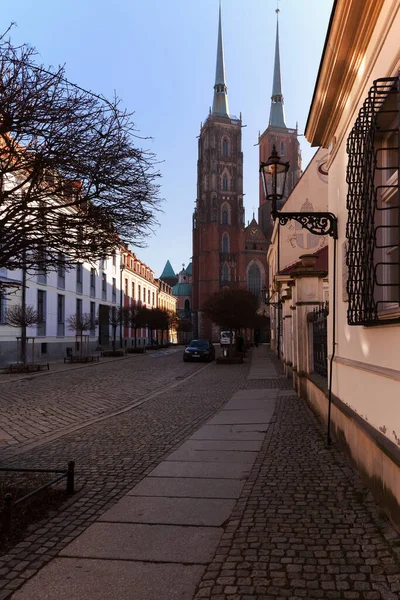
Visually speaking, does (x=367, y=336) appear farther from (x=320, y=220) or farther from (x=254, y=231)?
(x=254, y=231)

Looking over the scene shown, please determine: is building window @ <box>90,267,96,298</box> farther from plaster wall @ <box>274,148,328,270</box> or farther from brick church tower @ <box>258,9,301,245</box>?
brick church tower @ <box>258,9,301,245</box>

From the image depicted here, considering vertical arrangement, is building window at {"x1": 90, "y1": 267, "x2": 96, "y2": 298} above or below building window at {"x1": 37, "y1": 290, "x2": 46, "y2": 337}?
above

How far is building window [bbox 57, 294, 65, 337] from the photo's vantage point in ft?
108

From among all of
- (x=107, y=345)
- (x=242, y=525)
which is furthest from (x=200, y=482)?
(x=107, y=345)

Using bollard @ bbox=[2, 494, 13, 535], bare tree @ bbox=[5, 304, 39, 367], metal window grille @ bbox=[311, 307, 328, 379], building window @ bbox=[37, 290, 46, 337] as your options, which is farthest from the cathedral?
bollard @ bbox=[2, 494, 13, 535]

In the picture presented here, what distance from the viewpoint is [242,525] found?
13.5 ft

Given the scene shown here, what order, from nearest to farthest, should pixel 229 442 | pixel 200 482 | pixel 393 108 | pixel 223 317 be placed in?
pixel 393 108
pixel 200 482
pixel 229 442
pixel 223 317

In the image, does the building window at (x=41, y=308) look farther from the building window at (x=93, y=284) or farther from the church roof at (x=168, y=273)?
the church roof at (x=168, y=273)

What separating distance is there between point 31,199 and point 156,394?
10395 mm

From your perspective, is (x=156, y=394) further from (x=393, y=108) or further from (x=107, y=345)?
(x=107, y=345)

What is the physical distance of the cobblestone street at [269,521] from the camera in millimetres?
3111

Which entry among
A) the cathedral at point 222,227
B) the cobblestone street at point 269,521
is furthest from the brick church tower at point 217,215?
the cobblestone street at point 269,521

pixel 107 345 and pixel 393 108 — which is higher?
pixel 393 108

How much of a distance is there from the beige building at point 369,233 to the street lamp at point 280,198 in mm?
210
